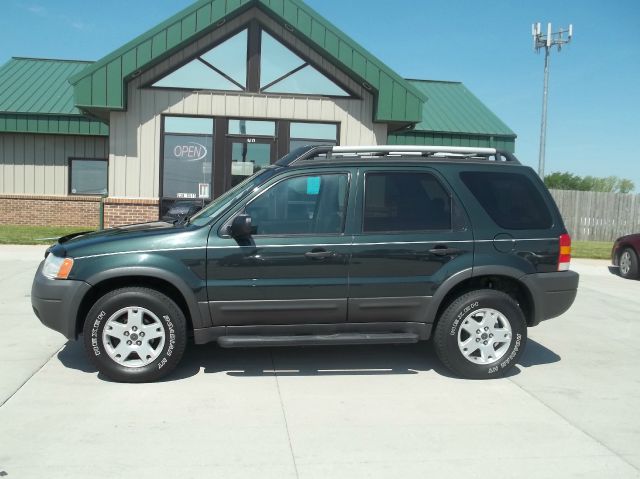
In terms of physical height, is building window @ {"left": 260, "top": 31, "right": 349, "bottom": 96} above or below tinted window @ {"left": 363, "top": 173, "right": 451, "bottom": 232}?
above

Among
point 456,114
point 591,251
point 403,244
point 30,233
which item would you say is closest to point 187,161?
point 30,233

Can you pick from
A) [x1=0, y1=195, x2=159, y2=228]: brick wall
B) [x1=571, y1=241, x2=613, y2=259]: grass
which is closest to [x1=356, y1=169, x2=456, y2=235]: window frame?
[x1=571, y1=241, x2=613, y2=259]: grass

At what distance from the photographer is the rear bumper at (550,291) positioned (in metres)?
5.26

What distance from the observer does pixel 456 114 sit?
1902 centimetres

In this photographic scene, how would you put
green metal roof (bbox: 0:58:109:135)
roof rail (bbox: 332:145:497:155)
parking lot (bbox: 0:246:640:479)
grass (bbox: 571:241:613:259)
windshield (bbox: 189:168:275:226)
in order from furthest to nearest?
1. green metal roof (bbox: 0:58:109:135)
2. grass (bbox: 571:241:613:259)
3. roof rail (bbox: 332:145:497:155)
4. windshield (bbox: 189:168:275:226)
5. parking lot (bbox: 0:246:640:479)

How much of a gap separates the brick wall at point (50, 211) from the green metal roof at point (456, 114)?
34.1 ft

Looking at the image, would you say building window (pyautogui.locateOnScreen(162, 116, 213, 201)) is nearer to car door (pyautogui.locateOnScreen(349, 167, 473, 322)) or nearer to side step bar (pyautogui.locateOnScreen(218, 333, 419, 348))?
car door (pyautogui.locateOnScreen(349, 167, 473, 322))

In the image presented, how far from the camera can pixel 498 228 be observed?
5.25 m

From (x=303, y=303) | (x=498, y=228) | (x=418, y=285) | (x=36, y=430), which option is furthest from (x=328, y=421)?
(x=498, y=228)

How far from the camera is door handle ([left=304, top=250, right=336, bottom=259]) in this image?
494cm

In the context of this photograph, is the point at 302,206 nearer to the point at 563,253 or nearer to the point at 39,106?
the point at 563,253

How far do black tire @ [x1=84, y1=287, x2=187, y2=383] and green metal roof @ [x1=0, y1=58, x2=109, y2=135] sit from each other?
12.8m

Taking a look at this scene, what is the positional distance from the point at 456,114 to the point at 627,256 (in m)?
8.38

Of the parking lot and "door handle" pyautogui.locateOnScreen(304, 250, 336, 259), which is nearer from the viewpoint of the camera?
the parking lot
